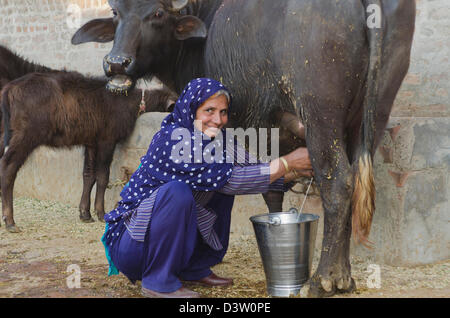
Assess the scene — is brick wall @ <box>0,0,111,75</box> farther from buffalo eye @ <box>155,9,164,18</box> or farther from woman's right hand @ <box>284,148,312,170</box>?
woman's right hand @ <box>284,148,312,170</box>

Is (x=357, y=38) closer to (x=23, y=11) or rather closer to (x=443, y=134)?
(x=443, y=134)

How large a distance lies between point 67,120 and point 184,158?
10.5 feet

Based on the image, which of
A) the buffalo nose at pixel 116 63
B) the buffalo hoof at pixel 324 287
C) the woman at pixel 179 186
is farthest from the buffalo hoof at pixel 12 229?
the buffalo hoof at pixel 324 287

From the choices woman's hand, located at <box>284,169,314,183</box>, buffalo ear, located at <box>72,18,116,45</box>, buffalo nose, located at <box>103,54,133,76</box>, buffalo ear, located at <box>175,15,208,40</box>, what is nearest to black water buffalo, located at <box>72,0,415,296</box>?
woman's hand, located at <box>284,169,314,183</box>

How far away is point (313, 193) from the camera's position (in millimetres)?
3953

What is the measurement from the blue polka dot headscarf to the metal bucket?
371 mm

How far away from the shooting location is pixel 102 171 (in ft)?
19.3

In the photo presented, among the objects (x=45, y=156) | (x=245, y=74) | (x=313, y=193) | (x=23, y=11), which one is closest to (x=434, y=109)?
(x=313, y=193)

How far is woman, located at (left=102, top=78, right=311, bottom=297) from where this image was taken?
2.85m

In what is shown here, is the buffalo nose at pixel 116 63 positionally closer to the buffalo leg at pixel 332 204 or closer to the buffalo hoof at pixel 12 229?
the buffalo leg at pixel 332 204

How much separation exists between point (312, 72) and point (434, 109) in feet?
10.9

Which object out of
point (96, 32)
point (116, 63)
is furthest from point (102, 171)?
point (116, 63)

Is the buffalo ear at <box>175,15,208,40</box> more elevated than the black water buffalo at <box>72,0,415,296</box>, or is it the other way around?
the buffalo ear at <box>175,15,208,40</box>

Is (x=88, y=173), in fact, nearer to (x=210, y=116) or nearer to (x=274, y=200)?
(x=274, y=200)
